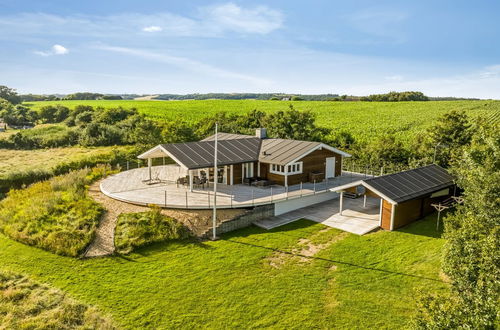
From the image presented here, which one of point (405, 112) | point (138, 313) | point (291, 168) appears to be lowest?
point (138, 313)

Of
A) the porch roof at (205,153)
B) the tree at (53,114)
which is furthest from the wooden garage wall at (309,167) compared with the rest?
the tree at (53,114)

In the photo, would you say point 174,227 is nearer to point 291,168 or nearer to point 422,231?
point 291,168

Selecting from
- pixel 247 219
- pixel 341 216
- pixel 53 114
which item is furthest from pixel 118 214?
pixel 53 114

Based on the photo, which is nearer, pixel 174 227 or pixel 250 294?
pixel 250 294

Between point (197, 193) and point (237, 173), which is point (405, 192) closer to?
point (237, 173)

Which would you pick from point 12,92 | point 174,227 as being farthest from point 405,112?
point 12,92

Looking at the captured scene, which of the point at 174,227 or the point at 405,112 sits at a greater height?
the point at 405,112
